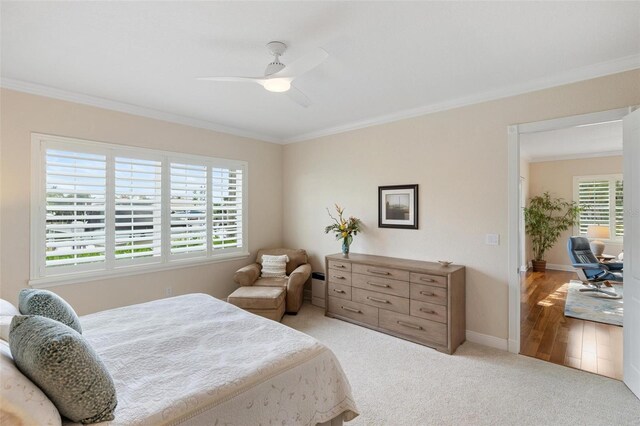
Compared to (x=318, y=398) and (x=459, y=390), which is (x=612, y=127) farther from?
(x=318, y=398)

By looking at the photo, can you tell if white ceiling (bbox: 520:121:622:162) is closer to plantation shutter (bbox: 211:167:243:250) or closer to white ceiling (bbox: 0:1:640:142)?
white ceiling (bbox: 0:1:640:142)

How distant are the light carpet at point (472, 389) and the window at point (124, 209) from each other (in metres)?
2.52

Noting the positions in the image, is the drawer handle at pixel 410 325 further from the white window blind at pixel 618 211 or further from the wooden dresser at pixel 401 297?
the white window blind at pixel 618 211

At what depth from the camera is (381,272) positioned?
3684mm

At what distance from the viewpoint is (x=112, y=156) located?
143 inches

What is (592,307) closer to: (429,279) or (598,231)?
(598,231)

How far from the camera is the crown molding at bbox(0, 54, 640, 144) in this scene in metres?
2.68

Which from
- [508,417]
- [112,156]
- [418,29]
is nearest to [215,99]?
[112,156]

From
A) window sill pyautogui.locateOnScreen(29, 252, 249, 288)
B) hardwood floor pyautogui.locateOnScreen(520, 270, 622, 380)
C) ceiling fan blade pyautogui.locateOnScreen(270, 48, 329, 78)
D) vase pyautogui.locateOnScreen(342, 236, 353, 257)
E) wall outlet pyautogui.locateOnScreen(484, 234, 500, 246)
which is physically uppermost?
ceiling fan blade pyautogui.locateOnScreen(270, 48, 329, 78)

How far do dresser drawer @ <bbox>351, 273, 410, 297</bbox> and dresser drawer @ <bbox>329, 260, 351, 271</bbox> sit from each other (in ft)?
0.45

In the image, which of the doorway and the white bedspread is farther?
the doorway

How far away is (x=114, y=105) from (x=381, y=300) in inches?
155

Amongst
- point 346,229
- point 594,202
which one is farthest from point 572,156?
point 346,229

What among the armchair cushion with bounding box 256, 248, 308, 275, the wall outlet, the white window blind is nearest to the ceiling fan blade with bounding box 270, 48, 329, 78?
the wall outlet
